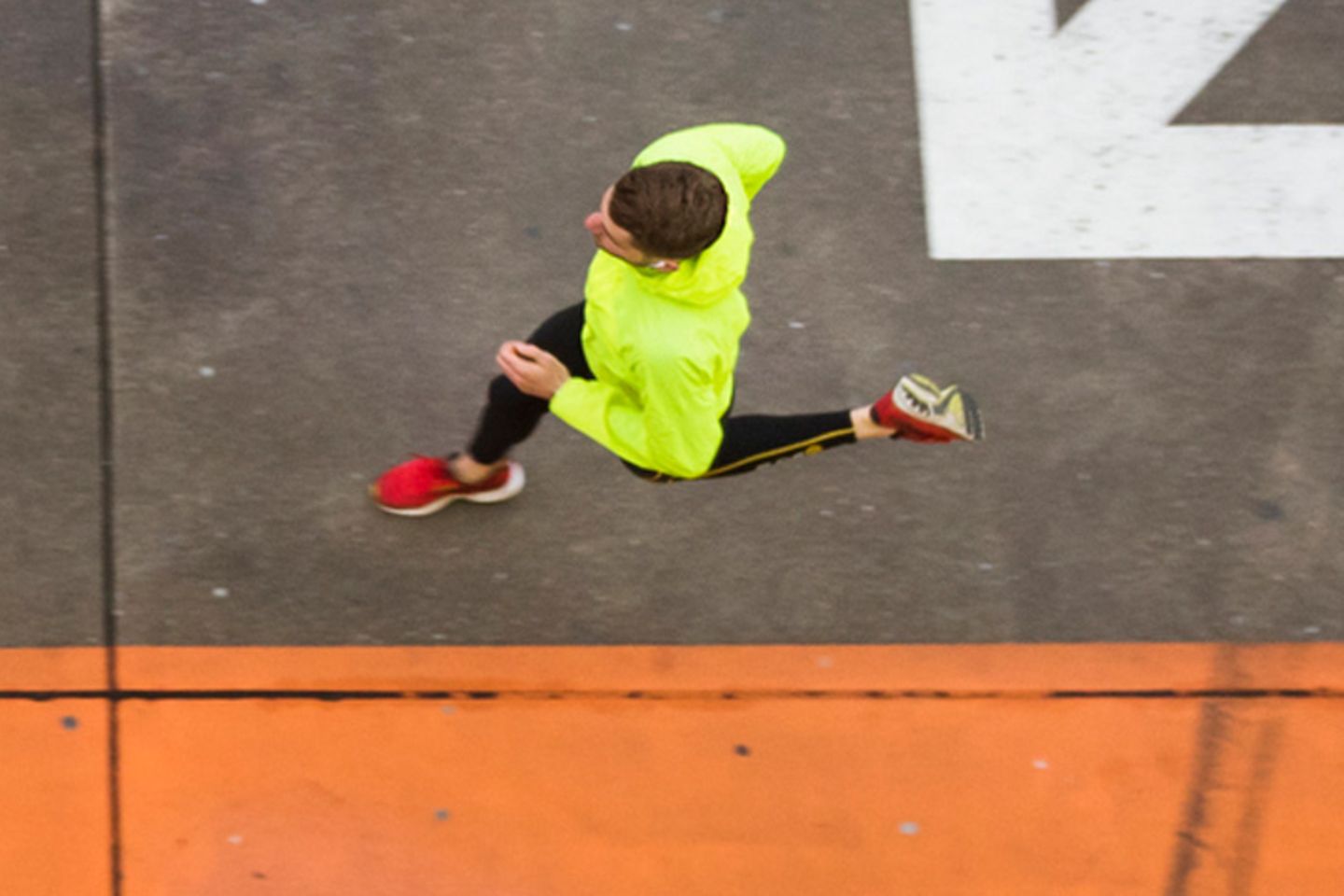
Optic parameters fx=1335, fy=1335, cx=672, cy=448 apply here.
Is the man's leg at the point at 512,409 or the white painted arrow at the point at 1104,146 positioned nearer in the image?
the man's leg at the point at 512,409

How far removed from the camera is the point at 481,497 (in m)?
4.04

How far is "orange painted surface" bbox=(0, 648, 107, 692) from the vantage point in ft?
12.9

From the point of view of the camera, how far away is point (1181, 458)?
4180 mm

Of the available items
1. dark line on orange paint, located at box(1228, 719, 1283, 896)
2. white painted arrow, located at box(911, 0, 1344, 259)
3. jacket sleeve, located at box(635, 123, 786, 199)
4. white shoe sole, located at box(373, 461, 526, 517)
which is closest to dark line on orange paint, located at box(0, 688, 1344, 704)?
dark line on orange paint, located at box(1228, 719, 1283, 896)

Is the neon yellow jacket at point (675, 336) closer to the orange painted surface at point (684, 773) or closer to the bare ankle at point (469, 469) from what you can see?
the bare ankle at point (469, 469)

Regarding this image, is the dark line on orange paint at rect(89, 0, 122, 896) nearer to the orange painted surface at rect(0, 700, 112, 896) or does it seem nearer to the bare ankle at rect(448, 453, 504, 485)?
the orange painted surface at rect(0, 700, 112, 896)

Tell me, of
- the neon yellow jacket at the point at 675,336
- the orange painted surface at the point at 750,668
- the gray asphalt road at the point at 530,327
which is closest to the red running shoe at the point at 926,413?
the neon yellow jacket at the point at 675,336

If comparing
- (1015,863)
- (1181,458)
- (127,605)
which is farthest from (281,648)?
(1181,458)

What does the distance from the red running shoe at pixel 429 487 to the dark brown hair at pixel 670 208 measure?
1459 millimetres

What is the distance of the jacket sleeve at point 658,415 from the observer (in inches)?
111

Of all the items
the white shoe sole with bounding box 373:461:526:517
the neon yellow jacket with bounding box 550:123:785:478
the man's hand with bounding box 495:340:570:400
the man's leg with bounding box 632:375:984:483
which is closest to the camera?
the neon yellow jacket with bounding box 550:123:785:478

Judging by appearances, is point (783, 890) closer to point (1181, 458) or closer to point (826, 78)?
point (1181, 458)

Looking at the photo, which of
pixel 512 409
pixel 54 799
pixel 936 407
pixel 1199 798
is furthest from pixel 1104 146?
pixel 54 799

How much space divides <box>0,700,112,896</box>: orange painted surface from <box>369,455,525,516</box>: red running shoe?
40.5 inches
